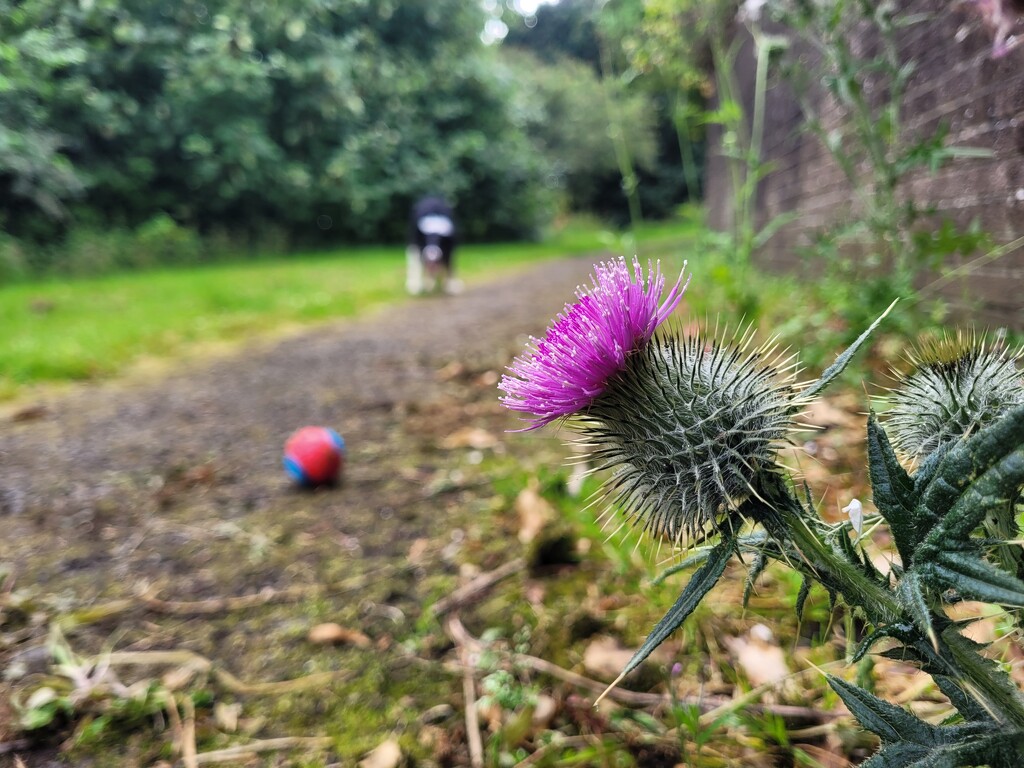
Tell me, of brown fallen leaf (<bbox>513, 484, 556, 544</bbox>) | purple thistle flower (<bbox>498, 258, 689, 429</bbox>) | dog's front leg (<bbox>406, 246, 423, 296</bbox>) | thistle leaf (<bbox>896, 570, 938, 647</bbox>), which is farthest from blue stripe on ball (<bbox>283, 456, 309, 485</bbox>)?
dog's front leg (<bbox>406, 246, 423, 296</bbox>)

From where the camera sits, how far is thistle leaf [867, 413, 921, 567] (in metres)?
0.80

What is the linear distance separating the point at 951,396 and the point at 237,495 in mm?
2565

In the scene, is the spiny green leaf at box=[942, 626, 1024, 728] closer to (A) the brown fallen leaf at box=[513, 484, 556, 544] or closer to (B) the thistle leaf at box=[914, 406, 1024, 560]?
(B) the thistle leaf at box=[914, 406, 1024, 560]

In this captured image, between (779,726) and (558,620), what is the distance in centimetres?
65

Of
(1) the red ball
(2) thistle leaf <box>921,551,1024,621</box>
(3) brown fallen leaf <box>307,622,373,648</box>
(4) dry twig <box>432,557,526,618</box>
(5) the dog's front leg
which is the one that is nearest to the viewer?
(2) thistle leaf <box>921,551,1024,621</box>

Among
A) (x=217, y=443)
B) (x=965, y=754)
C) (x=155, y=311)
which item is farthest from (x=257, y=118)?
(x=965, y=754)

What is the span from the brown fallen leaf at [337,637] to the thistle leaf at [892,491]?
1.40 m

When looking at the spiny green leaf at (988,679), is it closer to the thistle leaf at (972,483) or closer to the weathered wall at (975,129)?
the thistle leaf at (972,483)

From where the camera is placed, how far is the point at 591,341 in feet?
3.28

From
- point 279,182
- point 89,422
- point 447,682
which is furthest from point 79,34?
point 279,182

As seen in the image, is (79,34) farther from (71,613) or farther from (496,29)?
(496,29)

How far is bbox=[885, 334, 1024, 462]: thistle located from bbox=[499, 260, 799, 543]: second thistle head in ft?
0.61

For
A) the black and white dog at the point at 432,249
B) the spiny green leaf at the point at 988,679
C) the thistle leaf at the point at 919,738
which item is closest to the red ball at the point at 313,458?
the thistle leaf at the point at 919,738

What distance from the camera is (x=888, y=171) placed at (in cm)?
239
